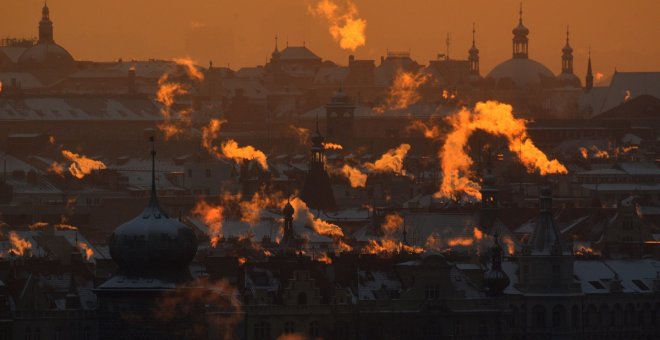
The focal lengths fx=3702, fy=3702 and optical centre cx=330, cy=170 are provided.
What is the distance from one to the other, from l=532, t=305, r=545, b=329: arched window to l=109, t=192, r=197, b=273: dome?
116ft

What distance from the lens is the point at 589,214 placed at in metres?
161

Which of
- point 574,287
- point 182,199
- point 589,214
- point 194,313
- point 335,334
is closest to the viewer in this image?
point 194,313

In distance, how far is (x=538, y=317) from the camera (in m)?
129

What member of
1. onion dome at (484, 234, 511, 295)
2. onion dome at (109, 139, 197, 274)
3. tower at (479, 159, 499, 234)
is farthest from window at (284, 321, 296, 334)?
tower at (479, 159, 499, 234)

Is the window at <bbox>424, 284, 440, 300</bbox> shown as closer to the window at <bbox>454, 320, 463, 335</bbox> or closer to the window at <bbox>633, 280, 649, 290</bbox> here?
the window at <bbox>454, 320, 463, 335</bbox>

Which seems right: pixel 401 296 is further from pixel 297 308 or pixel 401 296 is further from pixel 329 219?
pixel 329 219

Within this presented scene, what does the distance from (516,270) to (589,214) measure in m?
29.0

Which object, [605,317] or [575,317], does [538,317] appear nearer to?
[575,317]

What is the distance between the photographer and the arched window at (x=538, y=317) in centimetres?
12862

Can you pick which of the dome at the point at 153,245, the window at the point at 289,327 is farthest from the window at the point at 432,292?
the dome at the point at 153,245

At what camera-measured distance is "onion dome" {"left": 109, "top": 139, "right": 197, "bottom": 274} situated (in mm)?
92062

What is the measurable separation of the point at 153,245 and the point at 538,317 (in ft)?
126

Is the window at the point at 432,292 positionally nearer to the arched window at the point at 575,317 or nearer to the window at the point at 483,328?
the window at the point at 483,328

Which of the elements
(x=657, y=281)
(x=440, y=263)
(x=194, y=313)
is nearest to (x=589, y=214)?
(x=657, y=281)
